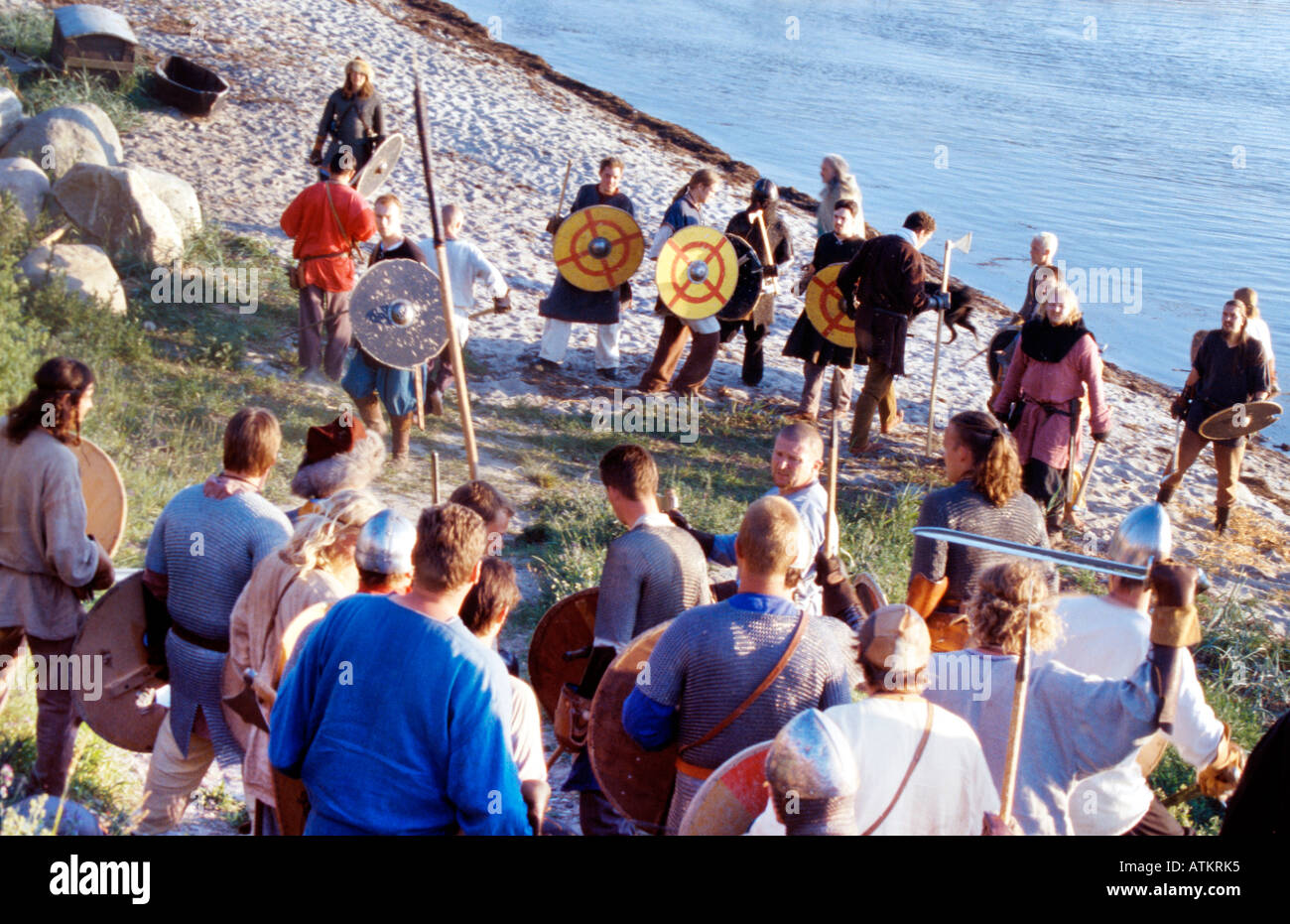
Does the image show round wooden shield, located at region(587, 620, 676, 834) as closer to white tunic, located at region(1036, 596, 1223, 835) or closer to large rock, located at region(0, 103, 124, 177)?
white tunic, located at region(1036, 596, 1223, 835)

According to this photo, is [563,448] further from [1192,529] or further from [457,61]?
[457,61]

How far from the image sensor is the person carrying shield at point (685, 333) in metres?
9.58

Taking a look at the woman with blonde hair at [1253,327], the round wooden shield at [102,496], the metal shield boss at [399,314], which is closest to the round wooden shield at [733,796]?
the round wooden shield at [102,496]

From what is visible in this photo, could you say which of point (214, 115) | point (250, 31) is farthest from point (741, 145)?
point (214, 115)

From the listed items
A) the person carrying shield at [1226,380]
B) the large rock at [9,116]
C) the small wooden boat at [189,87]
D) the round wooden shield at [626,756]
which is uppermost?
Result: the small wooden boat at [189,87]

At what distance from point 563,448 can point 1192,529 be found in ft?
15.6

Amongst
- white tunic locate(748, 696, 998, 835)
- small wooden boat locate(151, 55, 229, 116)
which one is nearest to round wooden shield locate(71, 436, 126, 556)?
white tunic locate(748, 696, 998, 835)

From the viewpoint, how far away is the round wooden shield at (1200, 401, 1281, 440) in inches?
337

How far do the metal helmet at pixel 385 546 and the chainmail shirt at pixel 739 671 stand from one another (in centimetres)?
72

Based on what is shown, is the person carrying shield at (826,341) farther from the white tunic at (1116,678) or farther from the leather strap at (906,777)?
the leather strap at (906,777)

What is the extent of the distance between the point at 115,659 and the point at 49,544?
43cm

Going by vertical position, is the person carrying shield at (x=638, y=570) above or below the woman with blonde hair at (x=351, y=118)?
below

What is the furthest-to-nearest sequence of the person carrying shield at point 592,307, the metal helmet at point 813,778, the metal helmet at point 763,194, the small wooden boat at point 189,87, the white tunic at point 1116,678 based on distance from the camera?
the small wooden boat at point 189,87, the metal helmet at point 763,194, the person carrying shield at point 592,307, the white tunic at point 1116,678, the metal helmet at point 813,778

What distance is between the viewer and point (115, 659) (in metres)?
4.21
